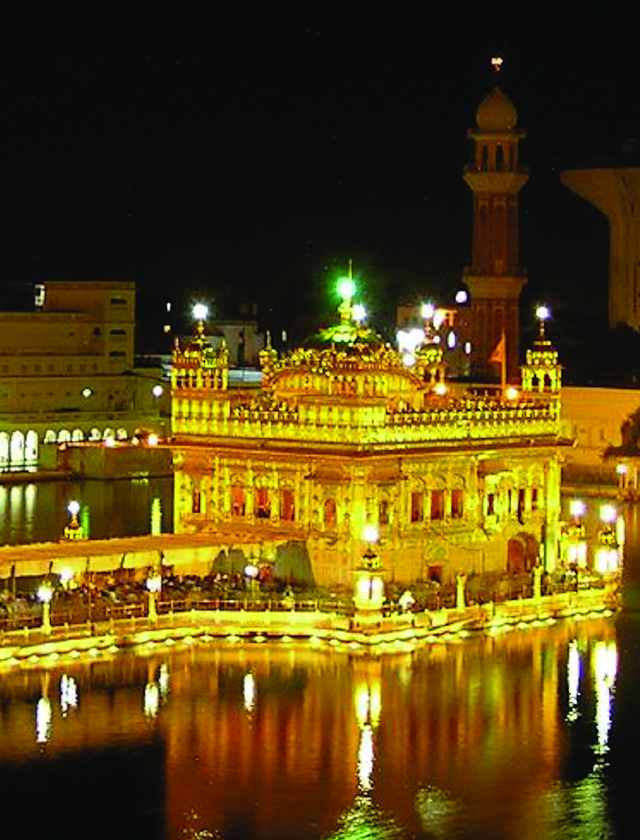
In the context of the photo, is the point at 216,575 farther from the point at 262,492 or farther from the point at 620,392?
the point at 620,392

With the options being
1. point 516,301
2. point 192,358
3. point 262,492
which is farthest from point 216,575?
point 516,301

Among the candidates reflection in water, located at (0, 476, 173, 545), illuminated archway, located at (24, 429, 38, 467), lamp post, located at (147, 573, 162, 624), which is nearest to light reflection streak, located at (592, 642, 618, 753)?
lamp post, located at (147, 573, 162, 624)

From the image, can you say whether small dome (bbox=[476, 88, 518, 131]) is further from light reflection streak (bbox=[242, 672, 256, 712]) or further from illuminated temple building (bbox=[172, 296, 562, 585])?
light reflection streak (bbox=[242, 672, 256, 712])

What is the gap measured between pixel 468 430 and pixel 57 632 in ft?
16.8

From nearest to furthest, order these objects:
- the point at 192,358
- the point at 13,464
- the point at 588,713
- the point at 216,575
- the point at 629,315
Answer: the point at 588,713, the point at 216,575, the point at 192,358, the point at 13,464, the point at 629,315

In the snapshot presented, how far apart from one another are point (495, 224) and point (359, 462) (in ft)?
69.7

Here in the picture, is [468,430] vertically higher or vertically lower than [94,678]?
higher

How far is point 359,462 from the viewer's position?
2259 centimetres

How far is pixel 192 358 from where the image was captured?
24.3 metres

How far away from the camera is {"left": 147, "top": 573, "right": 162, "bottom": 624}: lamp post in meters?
21.2

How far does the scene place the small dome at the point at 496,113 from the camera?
42781 mm

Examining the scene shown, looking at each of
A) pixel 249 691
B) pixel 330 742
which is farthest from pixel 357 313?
pixel 330 742

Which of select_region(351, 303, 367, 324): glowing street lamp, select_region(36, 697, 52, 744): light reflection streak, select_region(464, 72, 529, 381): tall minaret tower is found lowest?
select_region(36, 697, 52, 744): light reflection streak

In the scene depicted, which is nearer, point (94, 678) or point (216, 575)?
point (94, 678)
